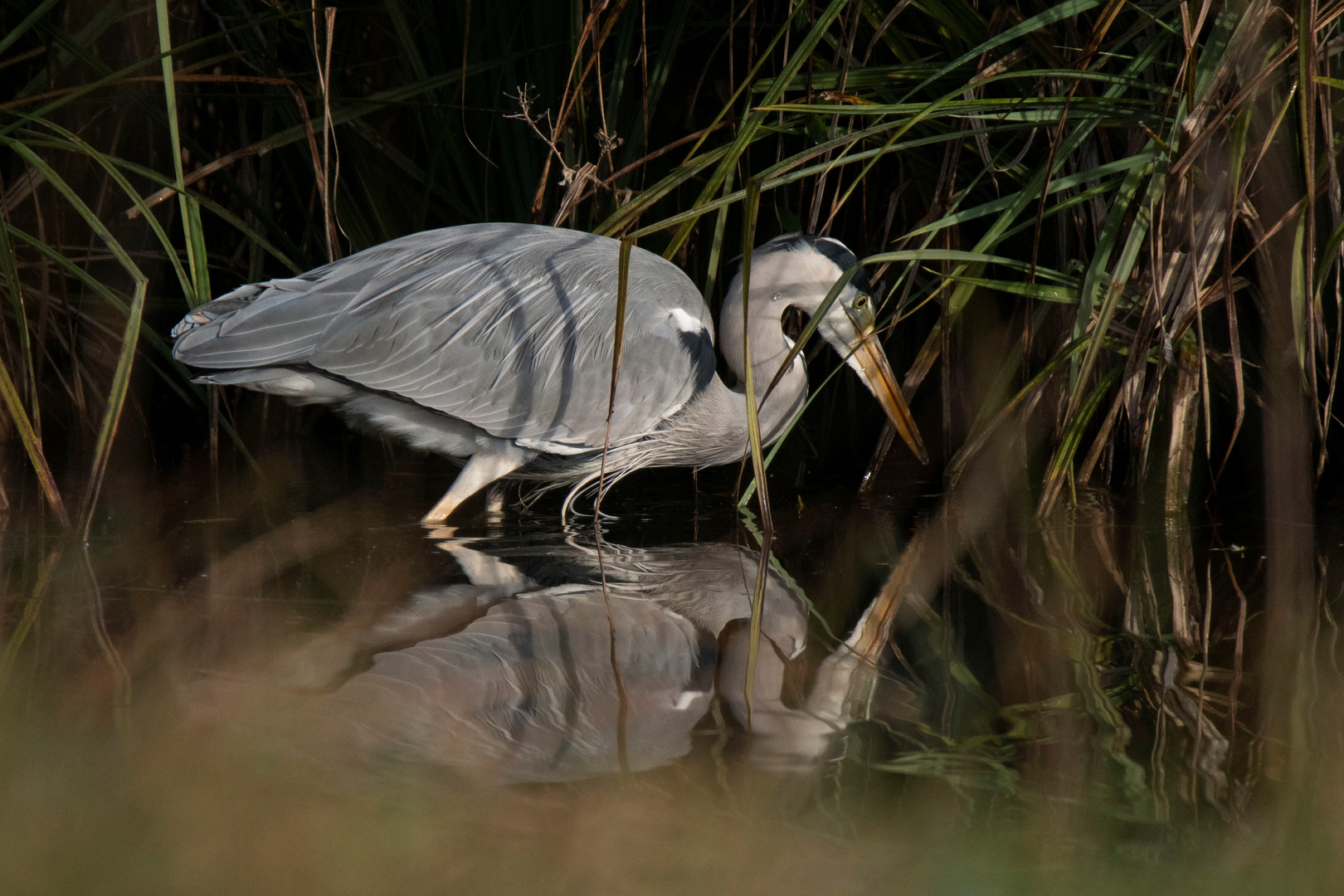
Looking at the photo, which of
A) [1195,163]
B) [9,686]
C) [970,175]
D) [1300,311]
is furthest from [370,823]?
[970,175]

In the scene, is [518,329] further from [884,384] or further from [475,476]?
[884,384]

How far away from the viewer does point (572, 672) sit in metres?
2.32

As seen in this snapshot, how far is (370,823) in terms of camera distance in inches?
65.6

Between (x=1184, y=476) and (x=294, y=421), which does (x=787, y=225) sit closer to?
(x=1184, y=476)

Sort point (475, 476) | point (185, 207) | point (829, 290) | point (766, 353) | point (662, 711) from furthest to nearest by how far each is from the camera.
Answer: point (766, 353) → point (829, 290) → point (475, 476) → point (185, 207) → point (662, 711)

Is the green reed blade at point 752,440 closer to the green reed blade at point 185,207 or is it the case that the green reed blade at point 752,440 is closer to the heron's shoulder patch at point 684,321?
the heron's shoulder patch at point 684,321

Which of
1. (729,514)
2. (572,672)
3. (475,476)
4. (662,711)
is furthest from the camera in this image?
(729,514)

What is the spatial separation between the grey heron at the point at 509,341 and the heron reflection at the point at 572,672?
0.80m

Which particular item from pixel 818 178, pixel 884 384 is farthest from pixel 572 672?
pixel 818 178

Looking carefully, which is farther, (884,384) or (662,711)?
(884,384)

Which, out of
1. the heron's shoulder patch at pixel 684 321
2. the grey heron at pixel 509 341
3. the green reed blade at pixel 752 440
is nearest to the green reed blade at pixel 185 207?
the grey heron at pixel 509 341

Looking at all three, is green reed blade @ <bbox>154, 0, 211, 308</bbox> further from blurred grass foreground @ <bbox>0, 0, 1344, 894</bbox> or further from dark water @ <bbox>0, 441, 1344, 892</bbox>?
dark water @ <bbox>0, 441, 1344, 892</bbox>

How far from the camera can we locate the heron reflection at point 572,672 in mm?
1985

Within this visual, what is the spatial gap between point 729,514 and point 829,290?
0.80 metres
